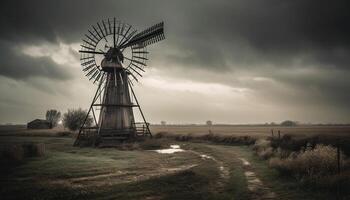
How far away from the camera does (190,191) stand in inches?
504

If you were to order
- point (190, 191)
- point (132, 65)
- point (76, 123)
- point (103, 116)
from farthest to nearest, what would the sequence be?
point (76, 123), point (132, 65), point (103, 116), point (190, 191)

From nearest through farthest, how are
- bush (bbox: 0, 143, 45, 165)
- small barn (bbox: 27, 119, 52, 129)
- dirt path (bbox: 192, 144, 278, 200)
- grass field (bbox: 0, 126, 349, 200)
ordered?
grass field (bbox: 0, 126, 349, 200) < dirt path (bbox: 192, 144, 278, 200) < bush (bbox: 0, 143, 45, 165) < small barn (bbox: 27, 119, 52, 129)

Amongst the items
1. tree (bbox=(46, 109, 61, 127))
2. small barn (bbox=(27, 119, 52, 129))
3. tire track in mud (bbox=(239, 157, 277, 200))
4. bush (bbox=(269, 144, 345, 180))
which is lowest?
tire track in mud (bbox=(239, 157, 277, 200))

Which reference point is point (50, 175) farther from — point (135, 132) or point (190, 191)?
point (135, 132)

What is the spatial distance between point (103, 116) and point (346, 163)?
96.2 feet

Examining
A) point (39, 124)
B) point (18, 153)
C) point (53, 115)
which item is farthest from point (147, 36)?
point (53, 115)

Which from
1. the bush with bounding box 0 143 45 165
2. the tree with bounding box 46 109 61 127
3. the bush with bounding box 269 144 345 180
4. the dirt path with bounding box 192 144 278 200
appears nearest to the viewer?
the dirt path with bounding box 192 144 278 200

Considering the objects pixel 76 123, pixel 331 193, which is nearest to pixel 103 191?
pixel 331 193

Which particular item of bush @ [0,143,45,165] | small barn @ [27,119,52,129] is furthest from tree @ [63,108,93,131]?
bush @ [0,143,45,165]

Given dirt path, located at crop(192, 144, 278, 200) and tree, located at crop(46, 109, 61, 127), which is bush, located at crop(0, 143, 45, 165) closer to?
dirt path, located at crop(192, 144, 278, 200)

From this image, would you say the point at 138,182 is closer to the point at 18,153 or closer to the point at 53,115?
the point at 18,153

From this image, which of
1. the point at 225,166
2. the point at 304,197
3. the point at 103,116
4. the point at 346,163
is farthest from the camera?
the point at 103,116

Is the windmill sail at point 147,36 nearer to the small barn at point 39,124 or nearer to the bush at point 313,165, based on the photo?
the bush at point 313,165

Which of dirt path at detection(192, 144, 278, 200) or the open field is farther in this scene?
the open field
